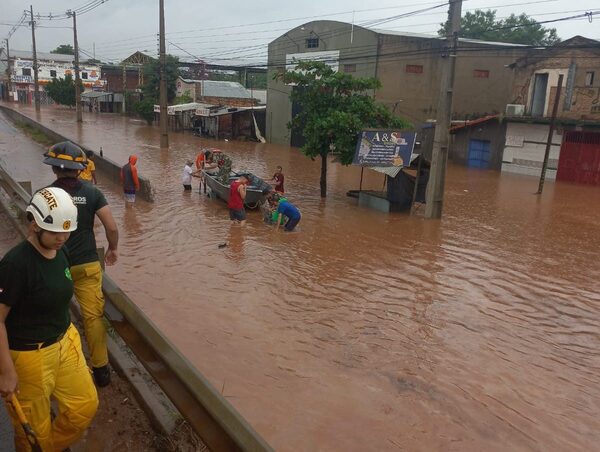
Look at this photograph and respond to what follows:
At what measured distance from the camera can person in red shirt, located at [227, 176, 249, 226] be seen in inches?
492

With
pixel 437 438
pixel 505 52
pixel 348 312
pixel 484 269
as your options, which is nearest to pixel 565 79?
pixel 505 52

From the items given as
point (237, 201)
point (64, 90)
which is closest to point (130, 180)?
point (237, 201)

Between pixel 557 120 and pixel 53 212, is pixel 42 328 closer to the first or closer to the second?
pixel 53 212

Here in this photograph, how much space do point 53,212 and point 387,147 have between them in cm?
1316

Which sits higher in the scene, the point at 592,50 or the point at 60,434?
the point at 592,50

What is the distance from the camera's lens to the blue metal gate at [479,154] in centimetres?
2972

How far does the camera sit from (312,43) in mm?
34719

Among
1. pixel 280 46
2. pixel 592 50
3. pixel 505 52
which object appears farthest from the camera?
pixel 280 46

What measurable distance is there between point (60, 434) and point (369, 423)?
9.68ft

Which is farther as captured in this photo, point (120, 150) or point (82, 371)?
point (120, 150)

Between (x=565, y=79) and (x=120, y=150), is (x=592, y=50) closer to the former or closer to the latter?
(x=565, y=79)

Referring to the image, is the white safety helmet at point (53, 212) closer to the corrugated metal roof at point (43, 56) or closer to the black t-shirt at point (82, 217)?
the black t-shirt at point (82, 217)

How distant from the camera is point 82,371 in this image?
321 cm

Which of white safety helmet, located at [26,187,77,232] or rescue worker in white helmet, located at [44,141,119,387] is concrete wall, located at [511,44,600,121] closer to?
rescue worker in white helmet, located at [44,141,119,387]
